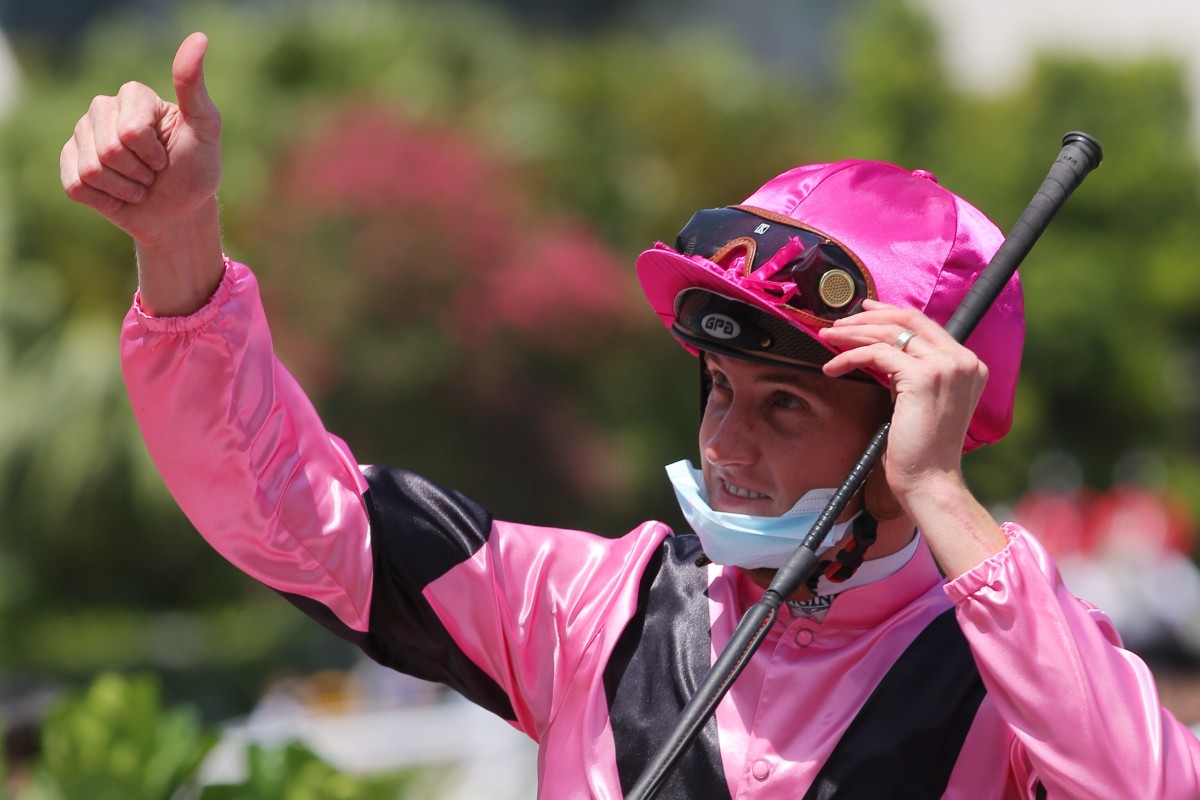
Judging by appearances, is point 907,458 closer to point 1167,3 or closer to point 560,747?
point 560,747

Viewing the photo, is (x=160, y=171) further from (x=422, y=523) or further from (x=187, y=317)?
(x=422, y=523)

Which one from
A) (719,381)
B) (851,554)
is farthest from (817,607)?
(719,381)

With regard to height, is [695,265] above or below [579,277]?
above

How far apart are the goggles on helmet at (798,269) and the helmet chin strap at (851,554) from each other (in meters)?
0.26

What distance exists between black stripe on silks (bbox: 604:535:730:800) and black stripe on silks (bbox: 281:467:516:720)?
19 cm

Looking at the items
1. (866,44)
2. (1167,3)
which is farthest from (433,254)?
(1167,3)

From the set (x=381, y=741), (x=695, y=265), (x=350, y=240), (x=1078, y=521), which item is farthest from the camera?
(x=1078, y=521)

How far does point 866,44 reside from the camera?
14633mm

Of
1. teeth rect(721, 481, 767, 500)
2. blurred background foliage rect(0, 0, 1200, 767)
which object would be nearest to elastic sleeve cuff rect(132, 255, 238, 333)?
teeth rect(721, 481, 767, 500)

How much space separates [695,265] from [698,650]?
1.59ft

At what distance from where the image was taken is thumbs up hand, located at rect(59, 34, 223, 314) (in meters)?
1.74

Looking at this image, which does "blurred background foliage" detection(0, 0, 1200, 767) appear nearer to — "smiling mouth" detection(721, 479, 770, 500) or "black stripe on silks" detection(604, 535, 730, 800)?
Result: "black stripe on silks" detection(604, 535, 730, 800)

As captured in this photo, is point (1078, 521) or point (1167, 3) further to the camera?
point (1167, 3)

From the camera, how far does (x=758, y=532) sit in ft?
6.25
